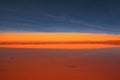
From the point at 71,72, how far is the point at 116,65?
103cm

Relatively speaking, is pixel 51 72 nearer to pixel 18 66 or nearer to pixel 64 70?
pixel 64 70

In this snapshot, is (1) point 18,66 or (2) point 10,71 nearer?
(2) point 10,71

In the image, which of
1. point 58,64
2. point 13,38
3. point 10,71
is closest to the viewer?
point 10,71

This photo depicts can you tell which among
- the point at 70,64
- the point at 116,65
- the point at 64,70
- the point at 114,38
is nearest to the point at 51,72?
the point at 64,70

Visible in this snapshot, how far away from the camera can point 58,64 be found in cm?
448

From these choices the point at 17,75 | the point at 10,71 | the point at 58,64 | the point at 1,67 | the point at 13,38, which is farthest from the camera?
the point at 13,38

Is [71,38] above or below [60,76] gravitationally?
above

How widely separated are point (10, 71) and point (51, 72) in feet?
1.85

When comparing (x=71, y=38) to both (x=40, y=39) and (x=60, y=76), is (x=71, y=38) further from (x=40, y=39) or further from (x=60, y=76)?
(x=60, y=76)

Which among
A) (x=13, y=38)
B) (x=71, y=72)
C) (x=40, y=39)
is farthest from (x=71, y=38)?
(x=71, y=72)

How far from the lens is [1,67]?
409 cm

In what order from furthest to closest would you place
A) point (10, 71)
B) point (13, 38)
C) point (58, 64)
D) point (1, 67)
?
point (13, 38) → point (58, 64) → point (1, 67) → point (10, 71)

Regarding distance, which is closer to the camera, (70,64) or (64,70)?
(64,70)

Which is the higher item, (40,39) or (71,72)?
(40,39)
